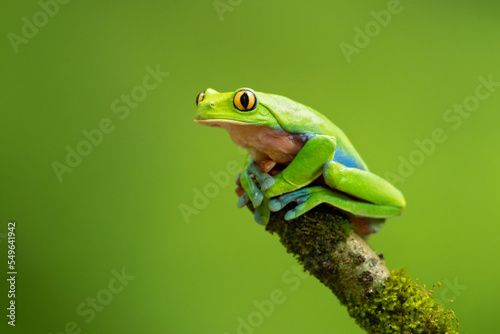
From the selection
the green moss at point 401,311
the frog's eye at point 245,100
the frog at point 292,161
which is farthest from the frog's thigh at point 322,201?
the frog's eye at point 245,100

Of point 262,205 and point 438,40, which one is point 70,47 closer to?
point 262,205

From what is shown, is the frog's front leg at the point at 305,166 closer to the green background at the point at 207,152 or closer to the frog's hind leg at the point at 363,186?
the frog's hind leg at the point at 363,186

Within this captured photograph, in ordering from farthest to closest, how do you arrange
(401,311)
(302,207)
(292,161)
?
1. (292,161)
2. (302,207)
3. (401,311)

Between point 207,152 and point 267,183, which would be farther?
point 207,152

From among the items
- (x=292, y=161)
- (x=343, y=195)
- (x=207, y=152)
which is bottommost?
(x=343, y=195)

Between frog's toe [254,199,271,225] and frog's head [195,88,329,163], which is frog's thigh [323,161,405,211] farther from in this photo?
frog's toe [254,199,271,225]

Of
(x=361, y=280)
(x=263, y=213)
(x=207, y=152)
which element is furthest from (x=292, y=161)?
(x=207, y=152)

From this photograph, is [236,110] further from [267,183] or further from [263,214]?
[263,214]
